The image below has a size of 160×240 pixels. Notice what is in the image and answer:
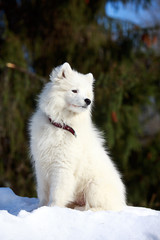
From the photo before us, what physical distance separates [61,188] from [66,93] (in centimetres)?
120

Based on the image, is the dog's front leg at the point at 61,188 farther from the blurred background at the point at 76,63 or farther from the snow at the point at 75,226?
the blurred background at the point at 76,63

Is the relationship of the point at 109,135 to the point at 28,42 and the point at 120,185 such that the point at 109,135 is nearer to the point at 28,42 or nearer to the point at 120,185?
the point at 28,42

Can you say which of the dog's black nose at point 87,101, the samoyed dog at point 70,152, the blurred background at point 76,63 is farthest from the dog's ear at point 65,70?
the blurred background at point 76,63

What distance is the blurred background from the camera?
26.8ft

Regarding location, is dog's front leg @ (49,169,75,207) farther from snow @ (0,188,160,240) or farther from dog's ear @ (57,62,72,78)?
dog's ear @ (57,62,72,78)

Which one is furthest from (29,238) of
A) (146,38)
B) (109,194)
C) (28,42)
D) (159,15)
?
(159,15)

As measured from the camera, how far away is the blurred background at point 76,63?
8.16 meters

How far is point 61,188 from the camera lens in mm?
3734

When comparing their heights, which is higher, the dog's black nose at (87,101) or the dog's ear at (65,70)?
the dog's ear at (65,70)

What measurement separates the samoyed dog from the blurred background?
12.8 ft

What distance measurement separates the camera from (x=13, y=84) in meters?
8.17

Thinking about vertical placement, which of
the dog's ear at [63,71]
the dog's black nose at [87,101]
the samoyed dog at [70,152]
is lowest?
the samoyed dog at [70,152]

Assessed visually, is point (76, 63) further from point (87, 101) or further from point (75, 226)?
point (75, 226)

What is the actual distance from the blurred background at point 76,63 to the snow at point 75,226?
16.8 feet
